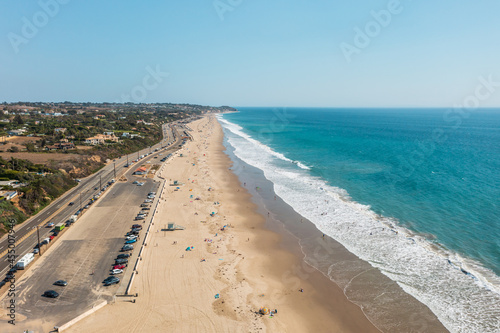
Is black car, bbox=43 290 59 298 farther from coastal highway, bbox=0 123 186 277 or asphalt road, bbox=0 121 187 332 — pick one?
coastal highway, bbox=0 123 186 277

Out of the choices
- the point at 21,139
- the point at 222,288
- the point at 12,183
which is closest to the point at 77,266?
the point at 222,288

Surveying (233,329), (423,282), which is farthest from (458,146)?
(233,329)

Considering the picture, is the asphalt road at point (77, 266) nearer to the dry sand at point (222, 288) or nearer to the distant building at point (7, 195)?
the dry sand at point (222, 288)

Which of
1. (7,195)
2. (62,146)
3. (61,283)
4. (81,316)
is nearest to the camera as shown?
(81,316)

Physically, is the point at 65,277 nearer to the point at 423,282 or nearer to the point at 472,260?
the point at 423,282

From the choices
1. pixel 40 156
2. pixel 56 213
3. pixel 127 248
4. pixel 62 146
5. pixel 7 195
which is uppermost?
pixel 62 146

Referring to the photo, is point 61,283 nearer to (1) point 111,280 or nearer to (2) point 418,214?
(1) point 111,280

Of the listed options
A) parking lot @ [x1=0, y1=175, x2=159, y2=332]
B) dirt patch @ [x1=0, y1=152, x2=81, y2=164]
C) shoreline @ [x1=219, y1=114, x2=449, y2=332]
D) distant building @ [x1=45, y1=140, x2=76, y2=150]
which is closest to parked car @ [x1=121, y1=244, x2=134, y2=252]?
parking lot @ [x1=0, y1=175, x2=159, y2=332]
